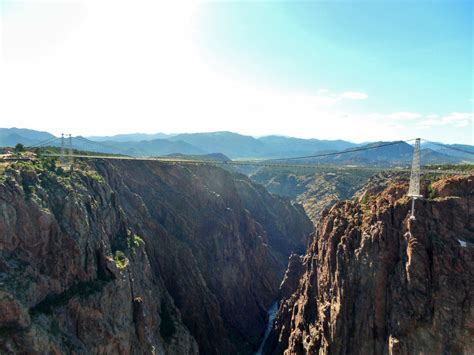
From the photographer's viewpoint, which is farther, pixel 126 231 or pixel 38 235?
pixel 126 231

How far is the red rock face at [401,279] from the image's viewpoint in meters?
35.7

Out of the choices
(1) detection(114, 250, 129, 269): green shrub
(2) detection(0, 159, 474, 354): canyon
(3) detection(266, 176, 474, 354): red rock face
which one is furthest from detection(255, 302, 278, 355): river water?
(1) detection(114, 250, 129, 269): green shrub

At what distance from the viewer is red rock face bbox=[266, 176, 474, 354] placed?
117 ft

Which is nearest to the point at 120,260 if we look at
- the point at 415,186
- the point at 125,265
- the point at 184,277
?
the point at 125,265

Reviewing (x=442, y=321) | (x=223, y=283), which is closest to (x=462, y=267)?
(x=442, y=321)

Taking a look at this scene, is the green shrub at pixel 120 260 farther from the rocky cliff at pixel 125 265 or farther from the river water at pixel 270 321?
the river water at pixel 270 321

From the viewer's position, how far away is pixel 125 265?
4572 centimetres

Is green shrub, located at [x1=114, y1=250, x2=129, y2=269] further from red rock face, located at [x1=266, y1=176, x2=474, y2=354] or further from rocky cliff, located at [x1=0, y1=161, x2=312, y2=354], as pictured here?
red rock face, located at [x1=266, y1=176, x2=474, y2=354]

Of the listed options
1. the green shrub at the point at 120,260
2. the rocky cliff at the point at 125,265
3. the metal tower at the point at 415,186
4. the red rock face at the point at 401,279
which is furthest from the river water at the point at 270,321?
the metal tower at the point at 415,186

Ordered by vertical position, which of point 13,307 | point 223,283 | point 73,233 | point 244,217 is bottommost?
point 223,283

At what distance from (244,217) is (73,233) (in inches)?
2614

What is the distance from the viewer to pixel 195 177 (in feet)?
304

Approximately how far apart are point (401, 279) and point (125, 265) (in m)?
29.7

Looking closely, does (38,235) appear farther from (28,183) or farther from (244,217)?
(244,217)
